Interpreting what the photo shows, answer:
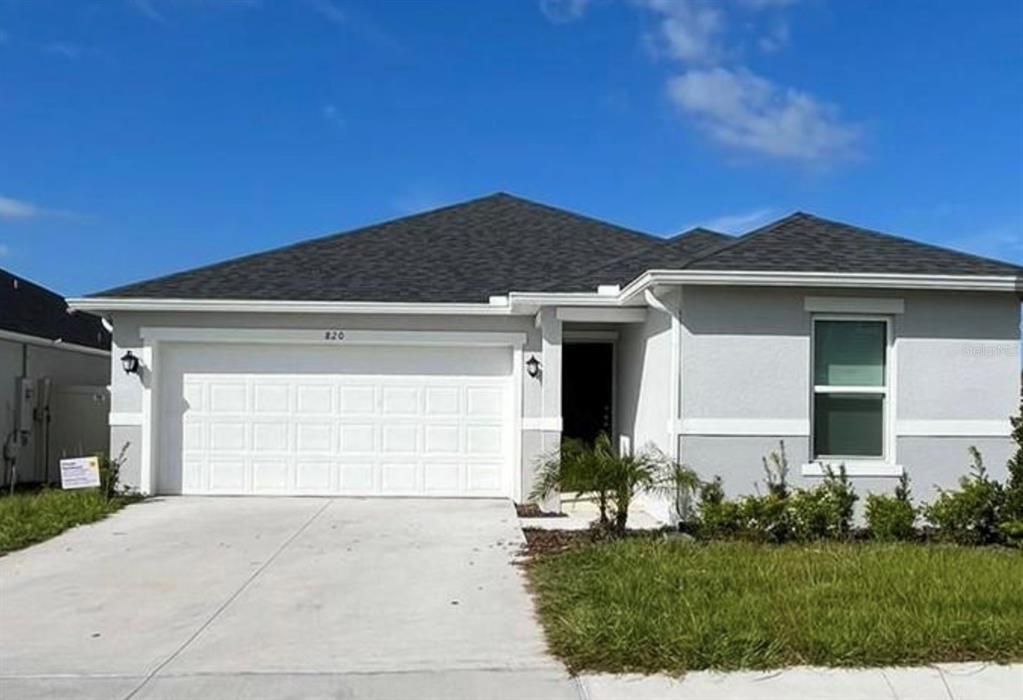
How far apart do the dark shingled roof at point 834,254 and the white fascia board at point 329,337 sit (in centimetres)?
414

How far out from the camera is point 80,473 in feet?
42.1

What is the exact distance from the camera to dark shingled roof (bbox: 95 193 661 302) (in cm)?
1403

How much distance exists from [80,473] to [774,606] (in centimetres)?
1004

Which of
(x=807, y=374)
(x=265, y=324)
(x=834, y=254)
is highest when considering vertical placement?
(x=834, y=254)

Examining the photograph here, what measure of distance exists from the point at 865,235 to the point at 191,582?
8761 millimetres

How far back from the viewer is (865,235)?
11602mm

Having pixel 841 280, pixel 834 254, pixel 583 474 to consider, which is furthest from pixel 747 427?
pixel 834 254

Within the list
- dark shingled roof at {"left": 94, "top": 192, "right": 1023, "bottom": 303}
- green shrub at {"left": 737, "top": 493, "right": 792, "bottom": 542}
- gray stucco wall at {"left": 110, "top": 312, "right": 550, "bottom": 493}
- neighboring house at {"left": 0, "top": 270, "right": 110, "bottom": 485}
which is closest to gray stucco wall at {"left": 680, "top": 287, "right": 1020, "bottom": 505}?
dark shingled roof at {"left": 94, "top": 192, "right": 1023, "bottom": 303}

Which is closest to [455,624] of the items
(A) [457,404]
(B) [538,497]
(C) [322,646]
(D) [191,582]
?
(C) [322,646]

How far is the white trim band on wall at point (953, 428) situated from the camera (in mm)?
10492

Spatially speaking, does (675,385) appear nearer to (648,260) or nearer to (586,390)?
(648,260)

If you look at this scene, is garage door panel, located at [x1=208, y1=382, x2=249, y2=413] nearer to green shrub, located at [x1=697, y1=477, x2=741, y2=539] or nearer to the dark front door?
the dark front door

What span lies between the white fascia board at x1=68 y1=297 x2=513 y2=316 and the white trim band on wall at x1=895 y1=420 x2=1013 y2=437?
5.64 meters

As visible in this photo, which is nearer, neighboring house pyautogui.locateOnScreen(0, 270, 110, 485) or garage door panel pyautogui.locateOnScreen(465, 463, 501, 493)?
garage door panel pyautogui.locateOnScreen(465, 463, 501, 493)
